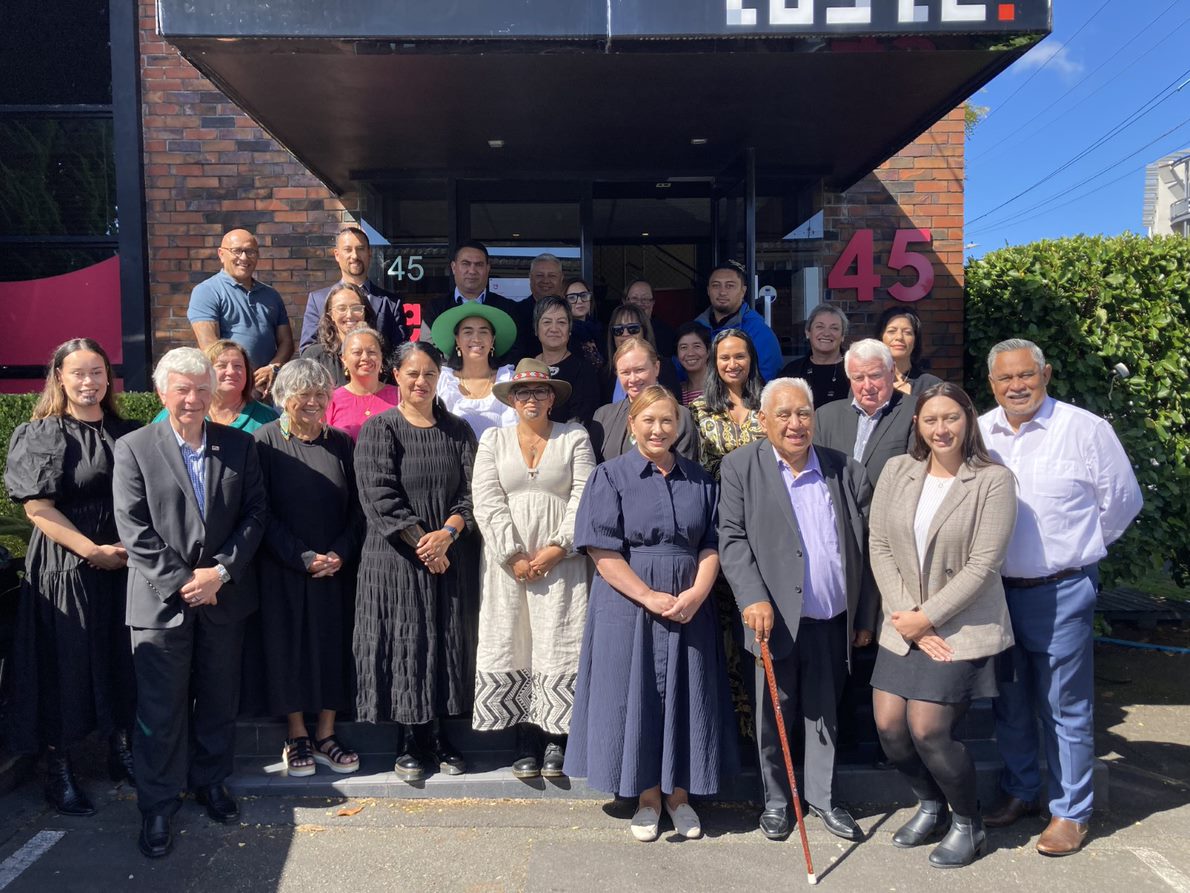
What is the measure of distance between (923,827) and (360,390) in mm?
3214

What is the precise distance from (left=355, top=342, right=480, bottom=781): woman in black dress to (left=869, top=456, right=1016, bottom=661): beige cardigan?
1858 millimetres

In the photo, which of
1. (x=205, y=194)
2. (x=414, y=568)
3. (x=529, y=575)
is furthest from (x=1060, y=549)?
(x=205, y=194)

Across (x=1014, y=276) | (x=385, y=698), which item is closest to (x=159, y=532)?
(x=385, y=698)

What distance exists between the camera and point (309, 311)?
5.60m

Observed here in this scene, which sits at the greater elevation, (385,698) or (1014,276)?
(1014,276)

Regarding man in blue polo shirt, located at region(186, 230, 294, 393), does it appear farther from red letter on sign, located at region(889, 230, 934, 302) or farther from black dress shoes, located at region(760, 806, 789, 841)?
red letter on sign, located at region(889, 230, 934, 302)

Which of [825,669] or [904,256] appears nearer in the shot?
[825,669]

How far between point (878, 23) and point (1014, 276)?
8.74ft

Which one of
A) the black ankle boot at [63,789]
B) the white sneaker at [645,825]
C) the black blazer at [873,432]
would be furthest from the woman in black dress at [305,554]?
the black blazer at [873,432]

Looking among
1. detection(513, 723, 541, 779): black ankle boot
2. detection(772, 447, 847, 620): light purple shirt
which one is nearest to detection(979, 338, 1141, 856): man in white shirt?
detection(772, 447, 847, 620): light purple shirt

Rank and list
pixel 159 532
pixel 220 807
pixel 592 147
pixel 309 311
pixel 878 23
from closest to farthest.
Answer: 1. pixel 159 532
2. pixel 220 807
3. pixel 878 23
4. pixel 309 311
5. pixel 592 147

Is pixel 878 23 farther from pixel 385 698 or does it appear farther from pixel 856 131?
pixel 385 698

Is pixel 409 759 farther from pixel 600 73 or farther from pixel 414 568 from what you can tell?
pixel 600 73

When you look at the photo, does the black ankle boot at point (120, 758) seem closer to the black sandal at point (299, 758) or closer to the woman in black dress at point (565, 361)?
the black sandal at point (299, 758)
